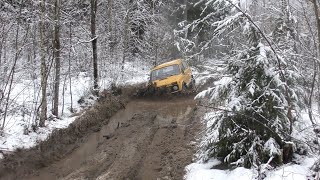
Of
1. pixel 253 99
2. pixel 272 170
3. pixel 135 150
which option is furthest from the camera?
pixel 135 150

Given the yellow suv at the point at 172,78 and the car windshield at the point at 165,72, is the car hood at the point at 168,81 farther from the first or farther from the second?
the car windshield at the point at 165,72

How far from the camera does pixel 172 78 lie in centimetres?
1858

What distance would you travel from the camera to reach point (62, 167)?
9.53m

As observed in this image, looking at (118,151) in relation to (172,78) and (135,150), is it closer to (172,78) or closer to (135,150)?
(135,150)

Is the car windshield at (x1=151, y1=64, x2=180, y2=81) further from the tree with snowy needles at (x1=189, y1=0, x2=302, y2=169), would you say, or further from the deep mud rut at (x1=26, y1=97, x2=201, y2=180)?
the tree with snowy needles at (x1=189, y1=0, x2=302, y2=169)

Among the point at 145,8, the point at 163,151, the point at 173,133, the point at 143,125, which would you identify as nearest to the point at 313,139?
the point at 163,151

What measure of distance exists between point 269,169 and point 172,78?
11.9m

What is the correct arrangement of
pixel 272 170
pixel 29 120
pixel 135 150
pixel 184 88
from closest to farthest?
pixel 272 170, pixel 135 150, pixel 29 120, pixel 184 88

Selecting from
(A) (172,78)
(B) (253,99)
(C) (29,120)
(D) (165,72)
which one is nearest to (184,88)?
(A) (172,78)

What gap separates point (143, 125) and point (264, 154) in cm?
661

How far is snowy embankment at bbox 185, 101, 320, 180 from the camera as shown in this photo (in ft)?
21.2

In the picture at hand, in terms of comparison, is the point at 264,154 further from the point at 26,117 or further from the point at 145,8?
the point at 145,8

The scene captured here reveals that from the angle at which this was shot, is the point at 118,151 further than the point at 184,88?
No

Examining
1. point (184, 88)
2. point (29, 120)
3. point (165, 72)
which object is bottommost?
point (29, 120)
